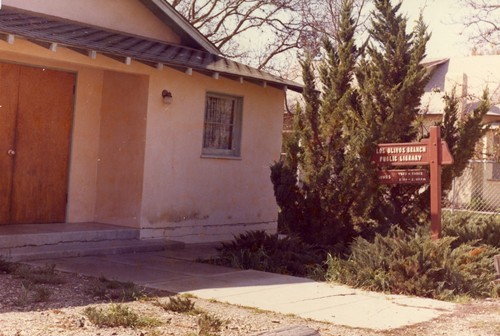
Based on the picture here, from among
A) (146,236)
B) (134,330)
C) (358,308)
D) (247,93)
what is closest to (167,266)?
(146,236)

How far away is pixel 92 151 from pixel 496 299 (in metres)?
7.26

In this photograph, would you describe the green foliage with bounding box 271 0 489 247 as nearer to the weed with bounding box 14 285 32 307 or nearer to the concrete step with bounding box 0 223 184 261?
the concrete step with bounding box 0 223 184 261

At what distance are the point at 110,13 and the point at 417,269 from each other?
744 cm

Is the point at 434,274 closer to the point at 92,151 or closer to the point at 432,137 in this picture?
the point at 432,137

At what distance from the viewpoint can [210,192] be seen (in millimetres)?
13758

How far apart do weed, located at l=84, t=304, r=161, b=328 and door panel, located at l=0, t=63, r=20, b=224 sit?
17.6ft

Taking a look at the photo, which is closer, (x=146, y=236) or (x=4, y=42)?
(x=4, y=42)

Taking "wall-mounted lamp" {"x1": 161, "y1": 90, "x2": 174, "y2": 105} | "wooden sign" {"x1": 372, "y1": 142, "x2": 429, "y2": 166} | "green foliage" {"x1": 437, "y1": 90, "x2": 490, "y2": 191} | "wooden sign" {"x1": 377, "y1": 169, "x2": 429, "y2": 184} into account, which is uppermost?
"wall-mounted lamp" {"x1": 161, "y1": 90, "x2": 174, "y2": 105}

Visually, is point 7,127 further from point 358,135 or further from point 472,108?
point 472,108

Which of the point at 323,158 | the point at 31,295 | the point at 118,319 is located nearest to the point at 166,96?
the point at 323,158

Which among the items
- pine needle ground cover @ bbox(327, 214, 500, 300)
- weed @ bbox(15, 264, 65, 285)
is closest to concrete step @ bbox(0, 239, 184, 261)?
weed @ bbox(15, 264, 65, 285)

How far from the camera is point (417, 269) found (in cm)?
938

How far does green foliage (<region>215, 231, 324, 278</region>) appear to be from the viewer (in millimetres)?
10734

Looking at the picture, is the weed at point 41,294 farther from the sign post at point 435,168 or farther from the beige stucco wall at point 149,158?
the sign post at point 435,168
